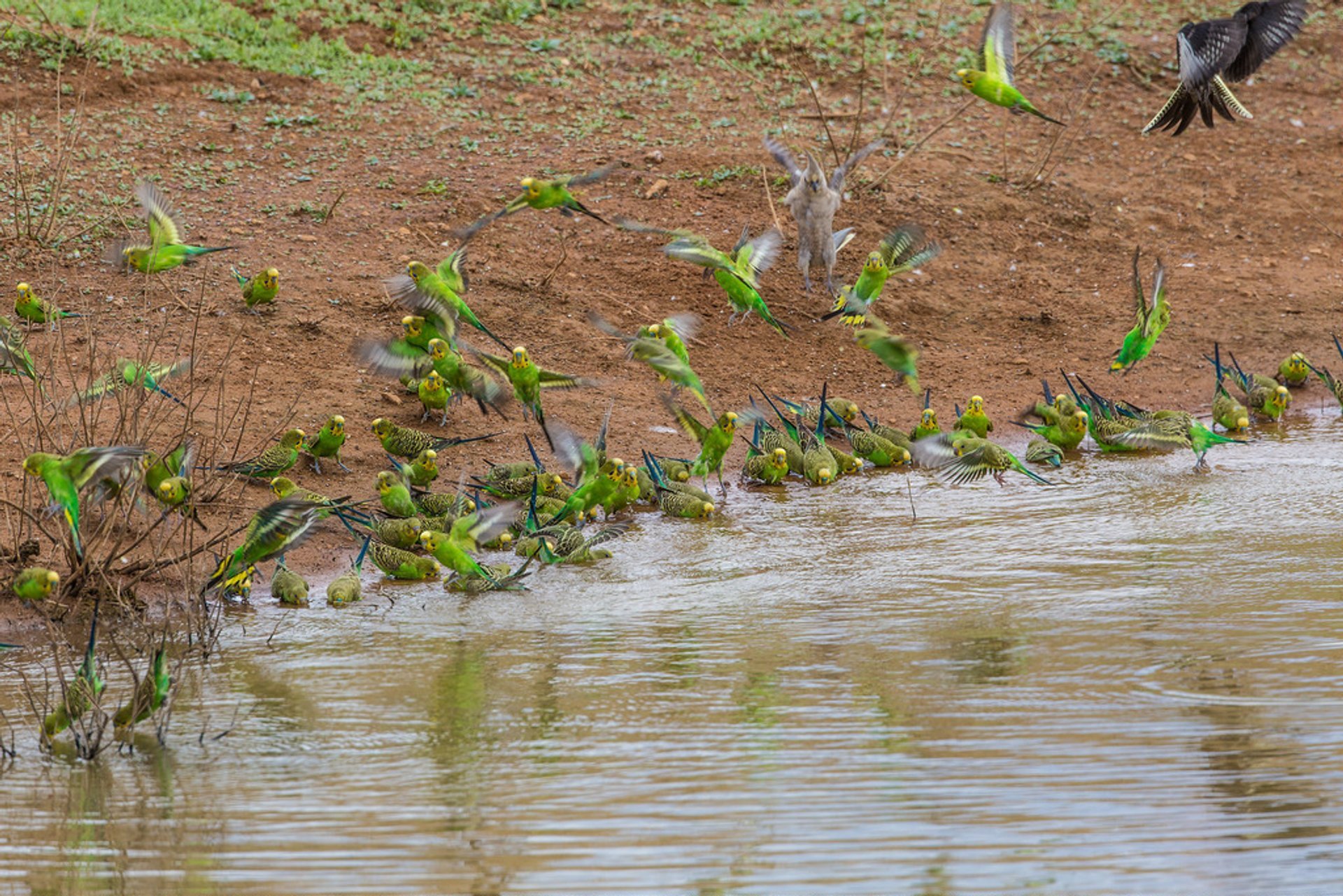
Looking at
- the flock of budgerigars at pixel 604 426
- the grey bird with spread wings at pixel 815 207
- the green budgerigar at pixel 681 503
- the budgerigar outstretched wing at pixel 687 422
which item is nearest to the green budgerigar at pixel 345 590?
the flock of budgerigars at pixel 604 426

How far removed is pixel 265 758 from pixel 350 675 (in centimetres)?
82

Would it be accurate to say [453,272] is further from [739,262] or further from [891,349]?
[891,349]

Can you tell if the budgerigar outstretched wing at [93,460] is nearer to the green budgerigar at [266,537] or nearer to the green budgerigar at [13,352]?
the green budgerigar at [266,537]

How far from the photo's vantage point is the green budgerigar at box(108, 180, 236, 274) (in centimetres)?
862

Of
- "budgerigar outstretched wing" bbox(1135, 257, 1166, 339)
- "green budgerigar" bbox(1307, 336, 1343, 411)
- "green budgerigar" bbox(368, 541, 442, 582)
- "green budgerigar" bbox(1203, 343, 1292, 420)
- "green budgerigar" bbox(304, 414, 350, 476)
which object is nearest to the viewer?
"green budgerigar" bbox(368, 541, 442, 582)

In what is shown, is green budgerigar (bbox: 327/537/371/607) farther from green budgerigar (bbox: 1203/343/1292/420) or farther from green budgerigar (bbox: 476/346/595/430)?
green budgerigar (bbox: 1203/343/1292/420)

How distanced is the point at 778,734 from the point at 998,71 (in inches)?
216

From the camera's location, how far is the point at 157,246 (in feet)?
28.1

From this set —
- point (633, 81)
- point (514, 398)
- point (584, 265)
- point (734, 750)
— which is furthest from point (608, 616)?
point (633, 81)

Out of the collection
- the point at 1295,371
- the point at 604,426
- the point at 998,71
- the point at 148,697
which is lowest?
the point at 1295,371

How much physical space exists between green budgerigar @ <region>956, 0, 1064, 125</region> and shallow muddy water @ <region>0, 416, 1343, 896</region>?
8.58 feet

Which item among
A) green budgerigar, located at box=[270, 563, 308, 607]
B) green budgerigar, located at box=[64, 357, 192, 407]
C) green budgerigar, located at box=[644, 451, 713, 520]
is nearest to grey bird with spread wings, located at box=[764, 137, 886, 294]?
green budgerigar, located at box=[644, 451, 713, 520]

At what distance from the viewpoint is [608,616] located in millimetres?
6379

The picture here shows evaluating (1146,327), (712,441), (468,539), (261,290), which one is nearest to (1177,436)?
(1146,327)
